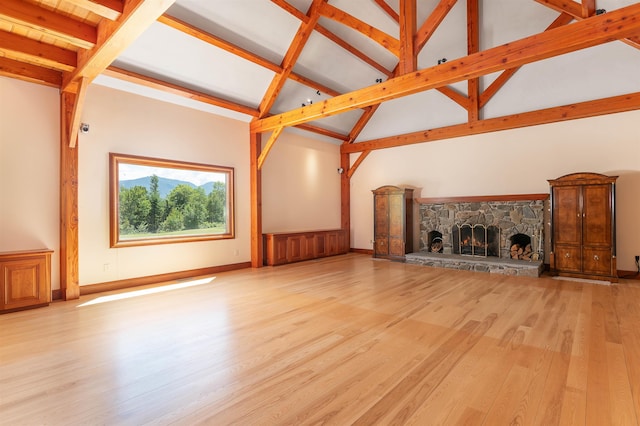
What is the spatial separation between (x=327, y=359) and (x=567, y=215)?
5401mm

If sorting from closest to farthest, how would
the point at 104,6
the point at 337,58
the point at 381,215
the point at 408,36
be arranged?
the point at 104,6 < the point at 408,36 < the point at 337,58 < the point at 381,215

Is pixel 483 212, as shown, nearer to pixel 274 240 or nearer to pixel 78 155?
pixel 274 240

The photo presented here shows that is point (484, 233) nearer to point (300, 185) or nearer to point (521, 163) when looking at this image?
point (521, 163)

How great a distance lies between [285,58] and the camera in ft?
19.9

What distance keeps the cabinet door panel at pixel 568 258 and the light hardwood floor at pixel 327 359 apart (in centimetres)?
94

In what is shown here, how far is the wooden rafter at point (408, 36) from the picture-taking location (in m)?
4.34

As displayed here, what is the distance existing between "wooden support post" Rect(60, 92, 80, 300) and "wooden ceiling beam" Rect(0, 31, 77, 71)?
30.2 inches

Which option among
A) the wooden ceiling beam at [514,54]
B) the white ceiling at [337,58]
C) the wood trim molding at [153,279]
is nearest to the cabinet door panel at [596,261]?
the white ceiling at [337,58]

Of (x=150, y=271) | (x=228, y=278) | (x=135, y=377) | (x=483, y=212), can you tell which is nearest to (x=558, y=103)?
(x=483, y=212)

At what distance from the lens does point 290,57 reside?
19.5 ft

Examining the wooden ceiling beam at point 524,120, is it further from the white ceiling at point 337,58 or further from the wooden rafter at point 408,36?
the wooden rafter at point 408,36

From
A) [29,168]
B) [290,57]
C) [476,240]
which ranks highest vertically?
[290,57]

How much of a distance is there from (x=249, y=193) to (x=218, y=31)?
317cm

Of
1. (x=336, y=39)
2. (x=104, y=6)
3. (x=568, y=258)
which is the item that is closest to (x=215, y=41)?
(x=336, y=39)
